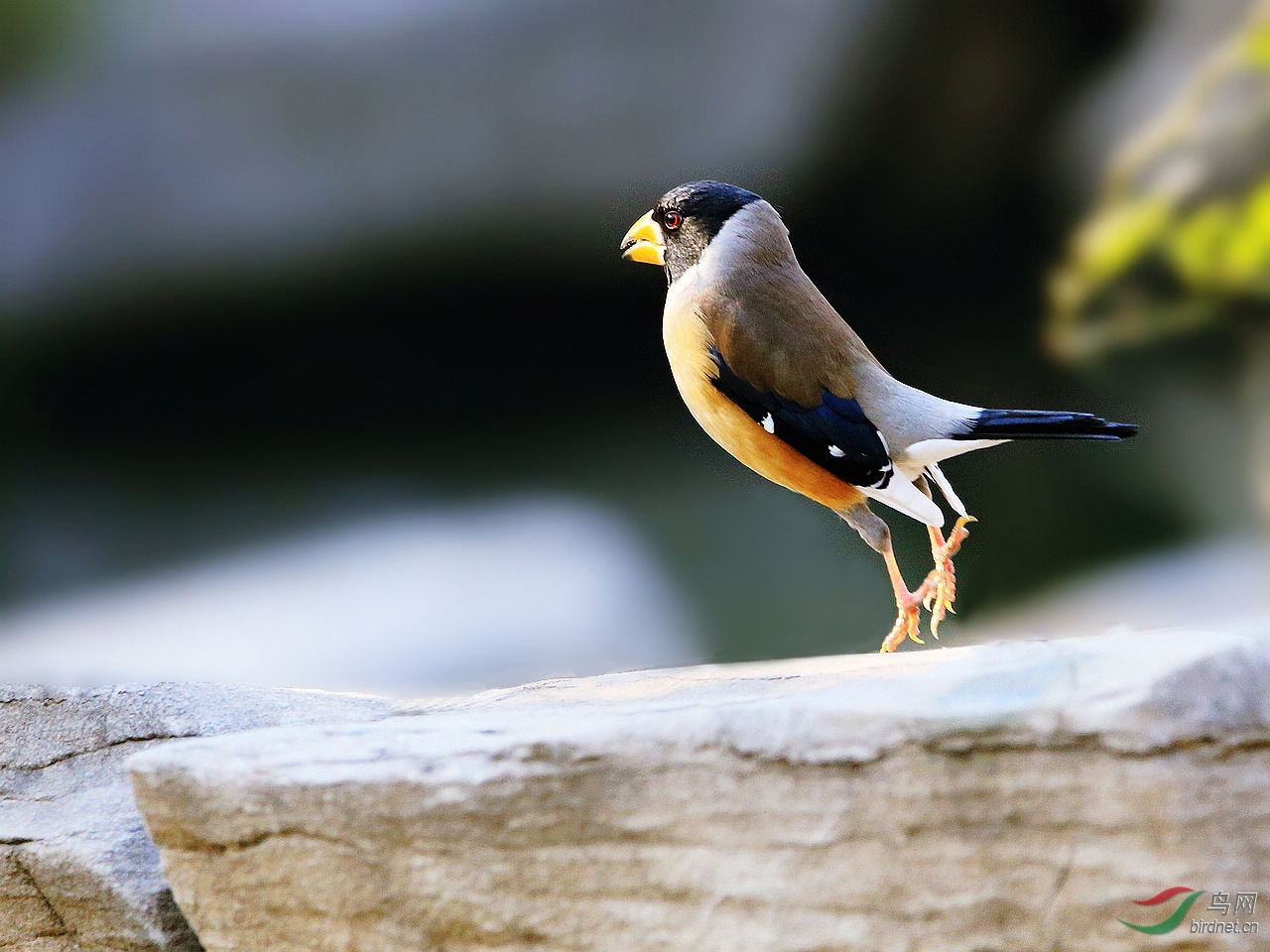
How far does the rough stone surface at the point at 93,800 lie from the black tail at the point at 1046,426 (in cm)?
72

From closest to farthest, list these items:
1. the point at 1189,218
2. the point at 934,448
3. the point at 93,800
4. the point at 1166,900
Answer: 1. the point at 1166,900
2. the point at 93,800
3. the point at 934,448
4. the point at 1189,218

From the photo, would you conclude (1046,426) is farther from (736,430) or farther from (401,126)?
(401,126)

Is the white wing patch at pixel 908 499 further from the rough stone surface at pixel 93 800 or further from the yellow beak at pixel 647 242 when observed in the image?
the rough stone surface at pixel 93 800

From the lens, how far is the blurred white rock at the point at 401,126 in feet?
8.95

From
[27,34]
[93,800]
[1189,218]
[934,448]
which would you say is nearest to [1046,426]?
[934,448]

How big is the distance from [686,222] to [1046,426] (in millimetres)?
486

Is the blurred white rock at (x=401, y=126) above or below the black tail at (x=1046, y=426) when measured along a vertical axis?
above

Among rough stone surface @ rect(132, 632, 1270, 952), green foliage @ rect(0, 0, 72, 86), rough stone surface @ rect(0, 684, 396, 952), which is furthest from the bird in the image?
green foliage @ rect(0, 0, 72, 86)

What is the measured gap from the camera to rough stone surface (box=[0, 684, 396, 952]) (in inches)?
41.8

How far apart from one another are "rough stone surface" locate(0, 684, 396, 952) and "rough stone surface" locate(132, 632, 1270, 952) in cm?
14

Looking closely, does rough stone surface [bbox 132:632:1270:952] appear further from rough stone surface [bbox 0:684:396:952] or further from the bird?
the bird

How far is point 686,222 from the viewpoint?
1386 mm

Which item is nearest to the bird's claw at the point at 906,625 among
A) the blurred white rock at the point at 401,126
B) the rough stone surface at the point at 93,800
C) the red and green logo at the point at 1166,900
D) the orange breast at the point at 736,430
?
the orange breast at the point at 736,430

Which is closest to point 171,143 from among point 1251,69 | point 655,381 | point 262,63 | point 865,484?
point 262,63
